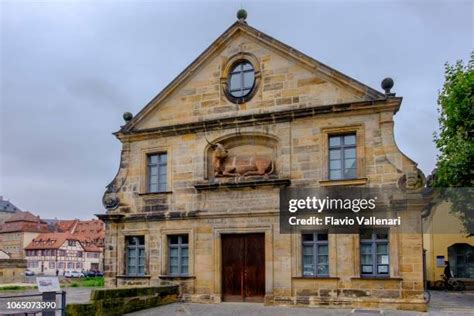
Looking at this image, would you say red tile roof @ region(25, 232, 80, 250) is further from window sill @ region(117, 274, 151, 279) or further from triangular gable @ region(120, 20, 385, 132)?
triangular gable @ region(120, 20, 385, 132)

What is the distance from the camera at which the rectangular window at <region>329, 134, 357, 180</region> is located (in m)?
17.1

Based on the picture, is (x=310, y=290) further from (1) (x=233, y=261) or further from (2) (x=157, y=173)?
(2) (x=157, y=173)

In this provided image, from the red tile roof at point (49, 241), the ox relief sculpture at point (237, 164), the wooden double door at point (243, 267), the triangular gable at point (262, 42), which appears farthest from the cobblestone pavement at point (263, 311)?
the red tile roof at point (49, 241)

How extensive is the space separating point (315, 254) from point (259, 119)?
4633 millimetres

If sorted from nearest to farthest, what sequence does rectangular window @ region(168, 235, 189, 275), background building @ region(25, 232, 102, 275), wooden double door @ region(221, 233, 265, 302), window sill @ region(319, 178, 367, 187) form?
1. window sill @ region(319, 178, 367, 187)
2. wooden double door @ region(221, 233, 265, 302)
3. rectangular window @ region(168, 235, 189, 275)
4. background building @ region(25, 232, 102, 275)

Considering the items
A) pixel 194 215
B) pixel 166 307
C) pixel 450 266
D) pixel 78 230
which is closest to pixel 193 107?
pixel 194 215

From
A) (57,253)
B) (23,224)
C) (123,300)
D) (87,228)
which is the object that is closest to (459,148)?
(123,300)

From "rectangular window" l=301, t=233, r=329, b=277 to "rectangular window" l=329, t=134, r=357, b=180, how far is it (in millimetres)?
1873

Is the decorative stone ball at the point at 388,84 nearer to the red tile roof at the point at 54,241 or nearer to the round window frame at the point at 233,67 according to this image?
the round window frame at the point at 233,67

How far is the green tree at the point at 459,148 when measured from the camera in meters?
19.2

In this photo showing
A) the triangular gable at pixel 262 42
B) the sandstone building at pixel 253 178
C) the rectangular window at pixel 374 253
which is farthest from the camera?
the triangular gable at pixel 262 42

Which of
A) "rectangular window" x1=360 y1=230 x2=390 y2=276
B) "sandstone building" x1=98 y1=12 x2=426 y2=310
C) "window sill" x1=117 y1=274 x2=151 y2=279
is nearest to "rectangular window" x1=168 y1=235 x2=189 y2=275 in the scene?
"sandstone building" x1=98 y1=12 x2=426 y2=310

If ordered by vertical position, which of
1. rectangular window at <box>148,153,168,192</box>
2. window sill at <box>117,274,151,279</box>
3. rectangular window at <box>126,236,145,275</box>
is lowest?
window sill at <box>117,274,151,279</box>

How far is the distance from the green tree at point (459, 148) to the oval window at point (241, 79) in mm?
7338
